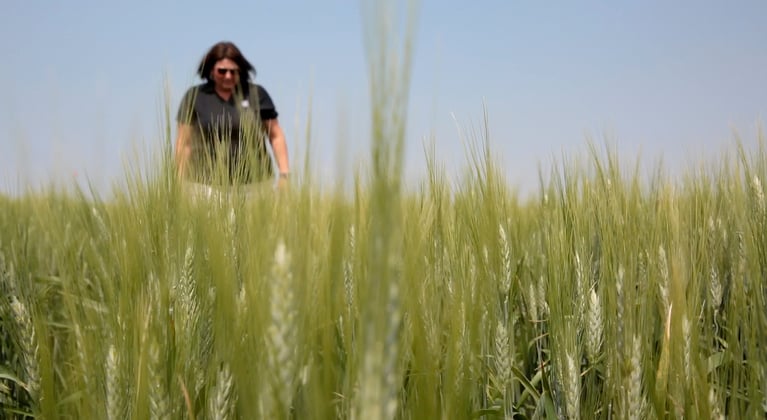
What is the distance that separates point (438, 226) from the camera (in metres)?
1.31

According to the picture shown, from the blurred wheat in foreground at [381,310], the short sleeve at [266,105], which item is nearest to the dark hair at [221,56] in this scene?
the short sleeve at [266,105]

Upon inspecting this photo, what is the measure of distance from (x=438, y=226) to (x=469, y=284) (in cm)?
25

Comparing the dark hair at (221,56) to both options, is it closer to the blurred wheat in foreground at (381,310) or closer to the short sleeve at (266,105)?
the short sleeve at (266,105)

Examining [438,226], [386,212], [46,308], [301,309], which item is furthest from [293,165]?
[46,308]

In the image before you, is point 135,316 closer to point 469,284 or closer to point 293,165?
point 293,165

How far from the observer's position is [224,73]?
4.29m

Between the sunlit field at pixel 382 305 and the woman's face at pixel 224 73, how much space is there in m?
2.60

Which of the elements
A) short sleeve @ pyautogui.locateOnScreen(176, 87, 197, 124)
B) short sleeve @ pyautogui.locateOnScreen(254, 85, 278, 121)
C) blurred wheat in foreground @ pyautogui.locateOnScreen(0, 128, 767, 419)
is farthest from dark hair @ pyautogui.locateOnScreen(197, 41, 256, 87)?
blurred wheat in foreground @ pyautogui.locateOnScreen(0, 128, 767, 419)

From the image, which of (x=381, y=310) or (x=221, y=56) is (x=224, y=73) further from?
(x=381, y=310)

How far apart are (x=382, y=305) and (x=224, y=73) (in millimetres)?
4029

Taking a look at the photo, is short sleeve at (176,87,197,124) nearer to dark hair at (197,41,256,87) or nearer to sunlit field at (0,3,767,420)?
sunlit field at (0,3,767,420)

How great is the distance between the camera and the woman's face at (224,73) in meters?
4.24

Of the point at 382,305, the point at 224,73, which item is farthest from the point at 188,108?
the point at 224,73

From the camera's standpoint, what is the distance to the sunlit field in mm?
647
